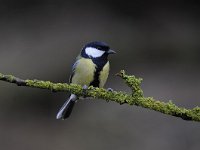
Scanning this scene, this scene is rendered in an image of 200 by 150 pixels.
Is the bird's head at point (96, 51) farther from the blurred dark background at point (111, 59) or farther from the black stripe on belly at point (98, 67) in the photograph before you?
the blurred dark background at point (111, 59)

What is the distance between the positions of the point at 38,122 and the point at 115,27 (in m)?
1.30

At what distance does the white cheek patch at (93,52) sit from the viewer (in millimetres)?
2772

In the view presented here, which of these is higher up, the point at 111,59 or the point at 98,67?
the point at 111,59

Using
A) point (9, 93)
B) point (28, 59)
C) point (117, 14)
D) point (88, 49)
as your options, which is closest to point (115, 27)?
point (117, 14)

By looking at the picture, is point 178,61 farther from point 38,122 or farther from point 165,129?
point 38,122

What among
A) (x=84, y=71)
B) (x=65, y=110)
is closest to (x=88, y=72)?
(x=84, y=71)

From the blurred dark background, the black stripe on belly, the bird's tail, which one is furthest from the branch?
the blurred dark background

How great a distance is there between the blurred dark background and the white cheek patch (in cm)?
236

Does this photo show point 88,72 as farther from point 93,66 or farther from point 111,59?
point 111,59

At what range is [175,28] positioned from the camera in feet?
17.6

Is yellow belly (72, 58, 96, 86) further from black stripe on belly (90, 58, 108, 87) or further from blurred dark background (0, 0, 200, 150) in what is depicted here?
blurred dark background (0, 0, 200, 150)

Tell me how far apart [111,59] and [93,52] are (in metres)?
2.41

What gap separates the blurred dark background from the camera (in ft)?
16.7

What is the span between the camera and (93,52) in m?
2.80
